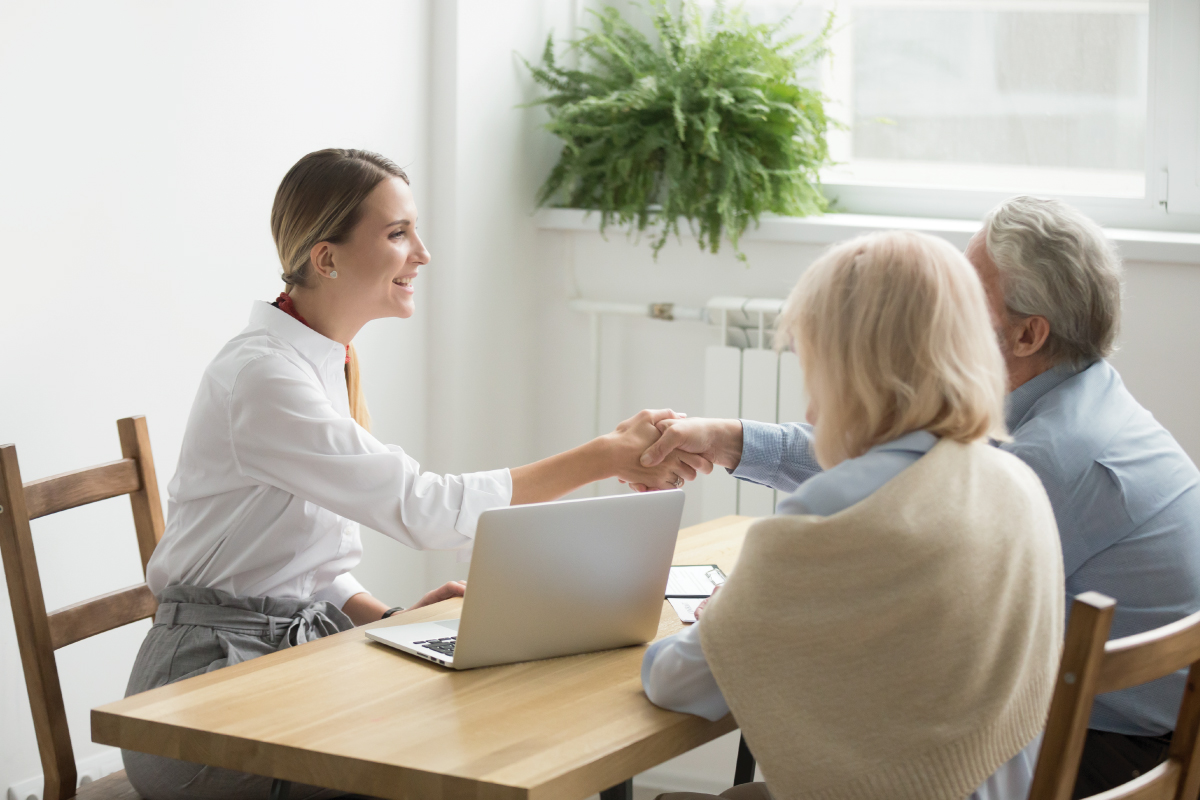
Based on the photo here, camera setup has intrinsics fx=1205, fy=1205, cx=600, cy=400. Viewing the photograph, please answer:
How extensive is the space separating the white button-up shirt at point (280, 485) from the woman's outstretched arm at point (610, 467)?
0.23 ft

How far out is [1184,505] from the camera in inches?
63.7

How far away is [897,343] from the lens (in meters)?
1.24

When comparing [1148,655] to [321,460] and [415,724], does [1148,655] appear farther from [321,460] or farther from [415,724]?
[321,460]

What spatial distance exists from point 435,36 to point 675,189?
706 millimetres

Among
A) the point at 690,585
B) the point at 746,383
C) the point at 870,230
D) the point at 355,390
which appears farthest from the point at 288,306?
the point at 870,230

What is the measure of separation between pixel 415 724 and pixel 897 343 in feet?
2.14

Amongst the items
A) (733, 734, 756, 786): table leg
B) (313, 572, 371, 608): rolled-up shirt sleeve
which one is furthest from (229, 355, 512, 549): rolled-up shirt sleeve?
(733, 734, 756, 786): table leg

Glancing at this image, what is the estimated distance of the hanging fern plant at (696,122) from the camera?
2.99 metres

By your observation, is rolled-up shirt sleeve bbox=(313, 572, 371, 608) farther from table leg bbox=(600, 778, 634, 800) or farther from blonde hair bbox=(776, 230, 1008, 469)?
blonde hair bbox=(776, 230, 1008, 469)

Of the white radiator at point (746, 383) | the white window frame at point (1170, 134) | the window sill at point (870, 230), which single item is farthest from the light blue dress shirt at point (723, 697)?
the white window frame at point (1170, 134)

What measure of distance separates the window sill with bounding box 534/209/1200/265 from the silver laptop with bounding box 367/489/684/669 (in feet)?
4.68

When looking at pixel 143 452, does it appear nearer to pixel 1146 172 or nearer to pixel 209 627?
pixel 209 627

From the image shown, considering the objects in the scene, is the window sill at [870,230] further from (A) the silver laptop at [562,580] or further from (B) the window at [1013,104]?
(A) the silver laptop at [562,580]

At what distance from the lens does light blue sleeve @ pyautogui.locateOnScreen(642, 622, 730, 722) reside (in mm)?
1305
